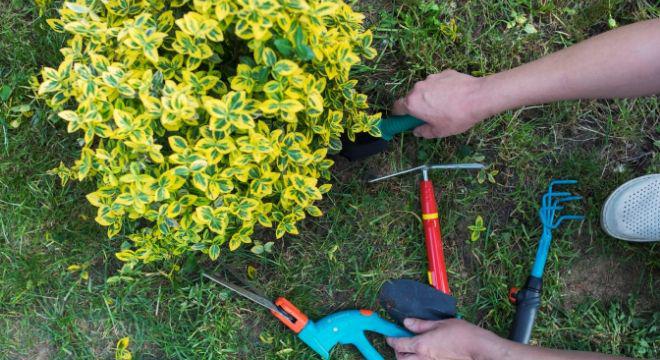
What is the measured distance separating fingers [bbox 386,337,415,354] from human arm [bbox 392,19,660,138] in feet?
2.37

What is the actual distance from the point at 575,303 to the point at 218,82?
159 cm

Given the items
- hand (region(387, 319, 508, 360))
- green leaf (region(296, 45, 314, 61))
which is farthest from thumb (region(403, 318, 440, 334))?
green leaf (region(296, 45, 314, 61))

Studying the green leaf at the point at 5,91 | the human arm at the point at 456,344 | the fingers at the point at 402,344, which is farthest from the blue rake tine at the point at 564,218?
the green leaf at the point at 5,91

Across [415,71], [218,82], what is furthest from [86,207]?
[415,71]

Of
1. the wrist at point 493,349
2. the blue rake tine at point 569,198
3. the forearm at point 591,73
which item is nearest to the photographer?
the forearm at point 591,73

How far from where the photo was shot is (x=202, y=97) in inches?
49.6

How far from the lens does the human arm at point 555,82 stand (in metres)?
1.44

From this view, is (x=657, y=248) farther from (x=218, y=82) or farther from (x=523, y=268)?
(x=218, y=82)

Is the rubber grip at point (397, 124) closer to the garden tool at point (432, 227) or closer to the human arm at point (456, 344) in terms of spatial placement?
the garden tool at point (432, 227)

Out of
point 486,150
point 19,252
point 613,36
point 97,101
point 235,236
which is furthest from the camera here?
point 486,150

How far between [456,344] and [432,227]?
404mm

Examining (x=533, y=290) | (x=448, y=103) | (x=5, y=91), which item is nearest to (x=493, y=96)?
(x=448, y=103)

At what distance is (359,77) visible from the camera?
6.50 feet

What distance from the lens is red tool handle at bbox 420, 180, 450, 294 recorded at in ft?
6.32
